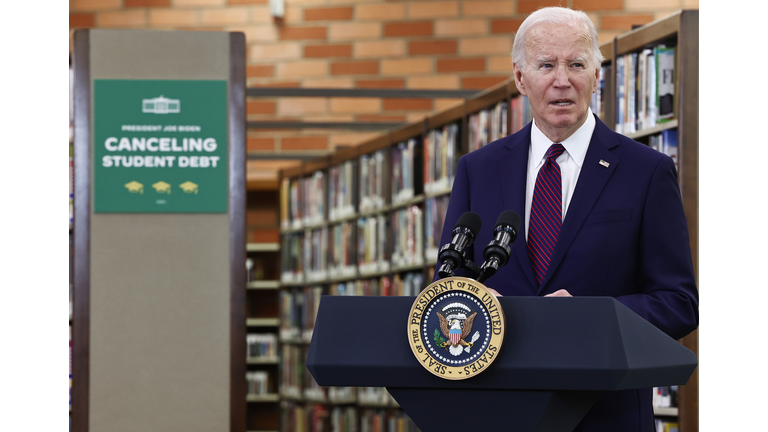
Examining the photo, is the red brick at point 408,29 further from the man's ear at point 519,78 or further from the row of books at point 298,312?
the man's ear at point 519,78

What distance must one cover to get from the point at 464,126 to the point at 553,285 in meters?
3.46

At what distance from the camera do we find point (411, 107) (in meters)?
7.43

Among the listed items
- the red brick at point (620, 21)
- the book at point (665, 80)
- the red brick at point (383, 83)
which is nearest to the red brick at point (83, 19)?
the red brick at point (383, 83)

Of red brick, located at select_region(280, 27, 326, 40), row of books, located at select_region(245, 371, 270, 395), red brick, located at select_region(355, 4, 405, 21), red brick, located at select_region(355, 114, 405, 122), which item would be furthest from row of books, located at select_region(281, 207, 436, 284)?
red brick, located at select_region(355, 4, 405, 21)

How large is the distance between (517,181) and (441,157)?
3.51 metres

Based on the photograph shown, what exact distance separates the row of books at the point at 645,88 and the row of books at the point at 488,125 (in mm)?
827

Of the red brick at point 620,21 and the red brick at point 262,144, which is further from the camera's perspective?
the red brick at point 262,144

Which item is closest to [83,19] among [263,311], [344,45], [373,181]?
[344,45]

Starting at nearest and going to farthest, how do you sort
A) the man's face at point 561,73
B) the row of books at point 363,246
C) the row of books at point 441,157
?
the man's face at point 561,73 < the row of books at point 441,157 < the row of books at point 363,246

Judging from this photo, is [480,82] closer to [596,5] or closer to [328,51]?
[596,5]

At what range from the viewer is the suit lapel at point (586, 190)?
1.44 meters

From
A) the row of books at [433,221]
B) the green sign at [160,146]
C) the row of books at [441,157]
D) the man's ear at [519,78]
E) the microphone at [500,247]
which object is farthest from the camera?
the row of books at [433,221]

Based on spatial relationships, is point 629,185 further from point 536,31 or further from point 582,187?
point 536,31

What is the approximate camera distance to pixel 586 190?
4.83ft
